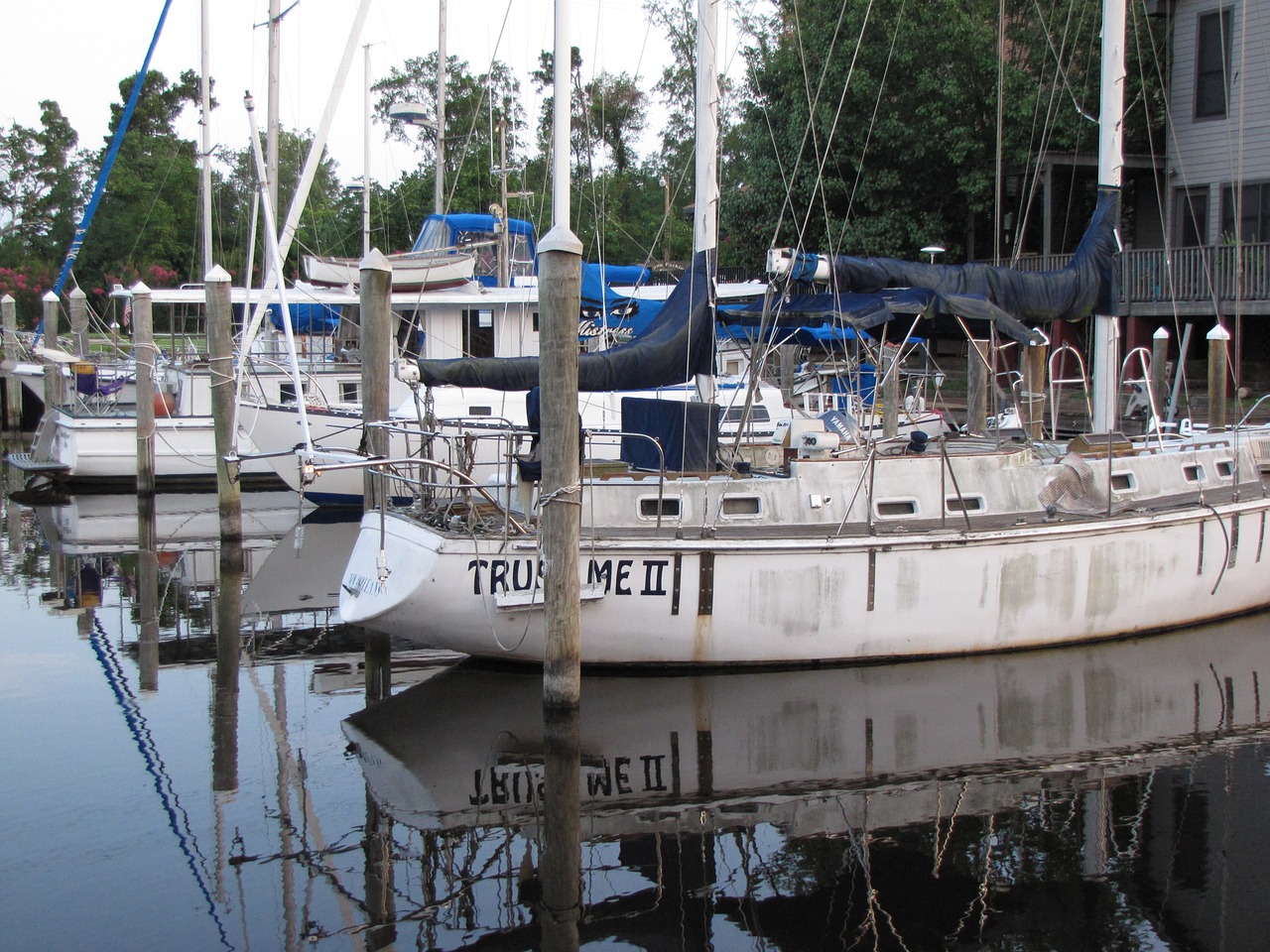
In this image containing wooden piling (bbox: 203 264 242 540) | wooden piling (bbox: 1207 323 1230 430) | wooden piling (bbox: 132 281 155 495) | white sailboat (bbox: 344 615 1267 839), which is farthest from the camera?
wooden piling (bbox: 132 281 155 495)

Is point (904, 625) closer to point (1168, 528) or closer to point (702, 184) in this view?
point (1168, 528)

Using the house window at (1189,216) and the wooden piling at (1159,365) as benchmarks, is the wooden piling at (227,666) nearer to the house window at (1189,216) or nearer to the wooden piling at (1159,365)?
the wooden piling at (1159,365)

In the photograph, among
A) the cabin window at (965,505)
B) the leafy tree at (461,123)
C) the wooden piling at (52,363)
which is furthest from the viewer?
the leafy tree at (461,123)

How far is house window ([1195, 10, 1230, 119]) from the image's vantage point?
24.1m

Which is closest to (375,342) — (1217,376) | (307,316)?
(1217,376)

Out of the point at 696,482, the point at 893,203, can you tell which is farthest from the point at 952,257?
the point at 696,482

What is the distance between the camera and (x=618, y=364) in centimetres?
1074

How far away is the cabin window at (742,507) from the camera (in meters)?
10.6

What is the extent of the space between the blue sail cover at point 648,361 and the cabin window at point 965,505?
2617 millimetres

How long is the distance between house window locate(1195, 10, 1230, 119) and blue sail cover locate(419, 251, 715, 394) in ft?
58.6

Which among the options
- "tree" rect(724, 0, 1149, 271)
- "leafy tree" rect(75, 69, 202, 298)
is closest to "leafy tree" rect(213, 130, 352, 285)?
"leafy tree" rect(75, 69, 202, 298)

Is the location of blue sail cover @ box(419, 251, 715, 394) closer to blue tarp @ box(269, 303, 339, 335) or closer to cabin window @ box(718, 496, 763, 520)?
cabin window @ box(718, 496, 763, 520)

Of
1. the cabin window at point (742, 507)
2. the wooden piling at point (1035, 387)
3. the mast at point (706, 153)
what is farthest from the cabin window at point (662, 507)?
the wooden piling at point (1035, 387)

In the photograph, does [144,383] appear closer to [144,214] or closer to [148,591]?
[148,591]
